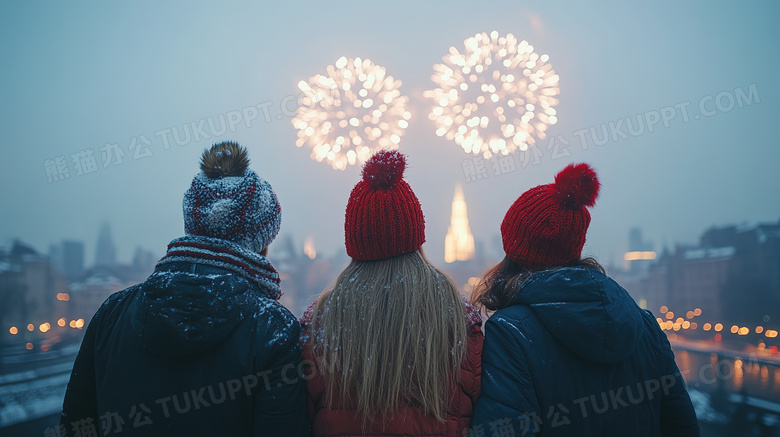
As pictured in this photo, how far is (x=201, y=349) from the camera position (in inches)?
86.6

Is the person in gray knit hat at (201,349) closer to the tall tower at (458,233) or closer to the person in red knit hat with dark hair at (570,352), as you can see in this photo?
the person in red knit hat with dark hair at (570,352)

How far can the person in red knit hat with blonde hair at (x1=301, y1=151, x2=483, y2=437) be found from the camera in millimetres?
2293

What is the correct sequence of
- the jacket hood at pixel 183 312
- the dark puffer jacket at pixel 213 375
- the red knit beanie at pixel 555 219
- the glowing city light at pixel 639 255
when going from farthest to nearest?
the glowing city light at pixel 639 255 → the red knit beanie at pixel 555 219 → the dark puffer jacket at pixel 213 375 → the jacket hood at pixel 183 312

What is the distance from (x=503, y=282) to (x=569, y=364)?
652 mm

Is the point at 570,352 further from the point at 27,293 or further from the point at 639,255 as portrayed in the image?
the point at 639,255

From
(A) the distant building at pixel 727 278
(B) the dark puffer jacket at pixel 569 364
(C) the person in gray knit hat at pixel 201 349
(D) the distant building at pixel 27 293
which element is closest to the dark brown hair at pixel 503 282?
(B) the dark puffer jacket at pixel 569 364

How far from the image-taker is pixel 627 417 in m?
2.50

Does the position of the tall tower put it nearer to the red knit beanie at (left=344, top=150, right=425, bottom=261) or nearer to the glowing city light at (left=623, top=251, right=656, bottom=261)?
the glowing city light at (left=623, top=251, right=656, bottom=261)

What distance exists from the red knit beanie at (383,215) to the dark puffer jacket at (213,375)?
0.56m

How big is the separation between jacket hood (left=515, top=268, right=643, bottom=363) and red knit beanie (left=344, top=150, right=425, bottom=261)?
→ 742 mm

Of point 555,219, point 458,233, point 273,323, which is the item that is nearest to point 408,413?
point 273,323

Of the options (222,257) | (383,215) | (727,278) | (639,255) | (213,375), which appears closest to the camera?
(213,375)

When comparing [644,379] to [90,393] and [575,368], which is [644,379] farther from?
[90,393]

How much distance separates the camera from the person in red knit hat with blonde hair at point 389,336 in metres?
2.29
